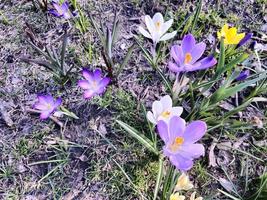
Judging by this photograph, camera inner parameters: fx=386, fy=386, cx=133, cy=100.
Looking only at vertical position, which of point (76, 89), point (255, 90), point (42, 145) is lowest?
point (42, 145)

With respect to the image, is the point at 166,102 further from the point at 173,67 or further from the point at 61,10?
the point at 61,10

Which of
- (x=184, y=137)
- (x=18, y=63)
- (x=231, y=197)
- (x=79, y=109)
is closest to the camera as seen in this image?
(x=184, y=137)

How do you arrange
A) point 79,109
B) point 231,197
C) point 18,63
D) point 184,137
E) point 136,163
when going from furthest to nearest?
point 18,63 < point 79,109 < point 136,163 < point 231,197 < point 184,137

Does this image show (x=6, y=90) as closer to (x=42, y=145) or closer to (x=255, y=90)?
(x=42, y=145)

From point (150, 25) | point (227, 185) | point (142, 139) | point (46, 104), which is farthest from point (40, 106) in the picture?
point (227, 185)

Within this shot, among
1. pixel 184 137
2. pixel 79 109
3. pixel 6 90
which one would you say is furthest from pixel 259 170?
pixel 6 90

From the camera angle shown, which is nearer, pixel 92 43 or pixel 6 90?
pixel 6 90

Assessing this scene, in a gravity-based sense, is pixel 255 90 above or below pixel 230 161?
above
